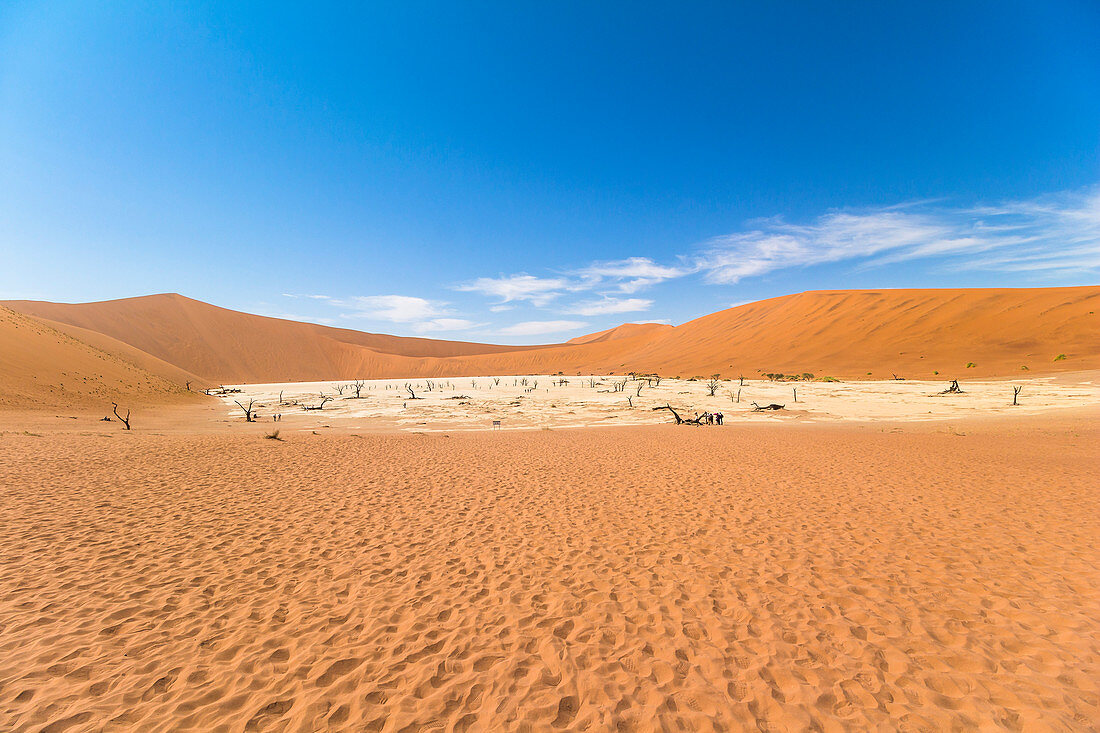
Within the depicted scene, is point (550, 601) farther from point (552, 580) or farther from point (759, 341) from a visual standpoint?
point (759, 341)

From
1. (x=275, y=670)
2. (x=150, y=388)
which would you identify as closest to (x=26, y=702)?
(x=275, y=670)

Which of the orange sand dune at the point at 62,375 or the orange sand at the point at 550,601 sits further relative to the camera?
the orange sand dune at the point at 62,375

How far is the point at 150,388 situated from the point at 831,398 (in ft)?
158

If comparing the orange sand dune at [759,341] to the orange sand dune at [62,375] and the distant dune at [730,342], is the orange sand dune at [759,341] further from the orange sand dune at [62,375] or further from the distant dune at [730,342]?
the orange sand dune at [62,375]

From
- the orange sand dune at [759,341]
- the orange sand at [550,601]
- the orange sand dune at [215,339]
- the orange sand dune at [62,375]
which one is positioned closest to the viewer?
the orange sand at [550,601]

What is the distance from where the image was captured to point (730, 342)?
206 ft

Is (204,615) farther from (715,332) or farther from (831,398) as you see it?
(715,332)

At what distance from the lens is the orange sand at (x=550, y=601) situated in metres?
3.54

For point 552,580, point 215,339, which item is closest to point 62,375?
point 552,580

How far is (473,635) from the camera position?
454 cm

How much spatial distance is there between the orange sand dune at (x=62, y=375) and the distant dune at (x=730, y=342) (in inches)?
9.6

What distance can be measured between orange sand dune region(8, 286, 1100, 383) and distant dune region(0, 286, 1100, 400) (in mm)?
199

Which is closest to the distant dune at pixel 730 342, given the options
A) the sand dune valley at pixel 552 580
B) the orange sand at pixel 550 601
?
the sand dune valley at pixel 552 580

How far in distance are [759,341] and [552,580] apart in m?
60.5
